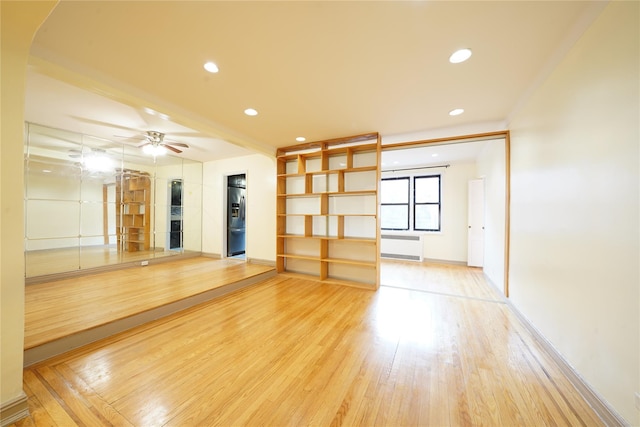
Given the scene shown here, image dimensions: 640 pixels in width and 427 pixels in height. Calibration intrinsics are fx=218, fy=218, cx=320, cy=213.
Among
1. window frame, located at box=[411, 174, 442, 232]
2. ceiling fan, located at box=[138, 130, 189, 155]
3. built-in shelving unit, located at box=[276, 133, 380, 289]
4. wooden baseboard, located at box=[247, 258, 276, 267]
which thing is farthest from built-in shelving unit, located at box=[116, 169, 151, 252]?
window frame, located at box=[411, 174, 442, 232]

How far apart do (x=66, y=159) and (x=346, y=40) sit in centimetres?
547

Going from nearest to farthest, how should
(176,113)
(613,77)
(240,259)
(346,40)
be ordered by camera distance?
(613,77), (346,40), (176,113), (240,259)

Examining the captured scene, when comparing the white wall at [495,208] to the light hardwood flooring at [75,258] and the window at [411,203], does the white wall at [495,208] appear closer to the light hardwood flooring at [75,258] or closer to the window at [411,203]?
the window at [411,203]

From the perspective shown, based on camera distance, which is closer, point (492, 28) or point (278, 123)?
point (492, 28)

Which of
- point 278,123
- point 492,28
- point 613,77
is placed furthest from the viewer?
point 278,123

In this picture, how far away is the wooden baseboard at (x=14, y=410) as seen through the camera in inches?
49.5

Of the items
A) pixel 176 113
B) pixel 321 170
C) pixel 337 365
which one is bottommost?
pixel 337 365

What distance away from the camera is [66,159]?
13.3 feet

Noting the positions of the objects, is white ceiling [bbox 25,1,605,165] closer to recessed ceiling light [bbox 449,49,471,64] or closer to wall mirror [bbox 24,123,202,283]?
recessed ceiling light [bbox 449,49,471,64]

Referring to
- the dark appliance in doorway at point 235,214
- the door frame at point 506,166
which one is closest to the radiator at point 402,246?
the door frame at point 506,166

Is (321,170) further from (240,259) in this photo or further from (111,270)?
(111,270)

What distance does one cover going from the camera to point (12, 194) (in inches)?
51.3

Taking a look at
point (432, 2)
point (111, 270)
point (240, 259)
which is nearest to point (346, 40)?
point (432, 2)

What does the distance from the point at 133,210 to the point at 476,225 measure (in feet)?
26.7
